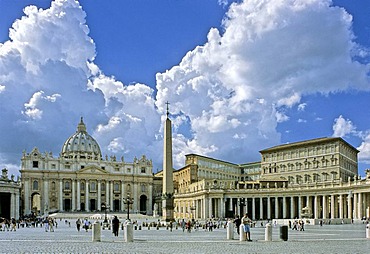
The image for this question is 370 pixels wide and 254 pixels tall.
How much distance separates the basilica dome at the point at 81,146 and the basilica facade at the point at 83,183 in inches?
308

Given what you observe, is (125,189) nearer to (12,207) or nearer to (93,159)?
(93,159)

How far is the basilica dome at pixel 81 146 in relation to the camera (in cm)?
16150

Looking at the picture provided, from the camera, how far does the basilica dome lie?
162 metres

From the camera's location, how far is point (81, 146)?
536 ft

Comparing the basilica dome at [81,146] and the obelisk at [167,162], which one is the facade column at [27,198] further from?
the obelisk at [167,162]

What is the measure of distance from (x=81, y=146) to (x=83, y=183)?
26.2 meters

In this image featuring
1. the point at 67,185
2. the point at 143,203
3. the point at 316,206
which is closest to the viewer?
the point at 316,206

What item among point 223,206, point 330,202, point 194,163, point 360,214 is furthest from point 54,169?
point 360,214

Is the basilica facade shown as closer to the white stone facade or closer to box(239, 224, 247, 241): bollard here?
the white stone facade

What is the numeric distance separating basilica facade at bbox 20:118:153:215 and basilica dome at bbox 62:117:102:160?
25.6 feet

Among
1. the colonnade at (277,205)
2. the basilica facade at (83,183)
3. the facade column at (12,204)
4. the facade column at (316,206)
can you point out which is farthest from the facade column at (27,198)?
Result: the facade column at (316,206)

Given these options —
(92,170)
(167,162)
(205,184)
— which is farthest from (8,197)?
(92,170)

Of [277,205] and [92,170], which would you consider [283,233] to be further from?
[92,170]

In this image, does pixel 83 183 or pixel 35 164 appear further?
pixel 83 183
